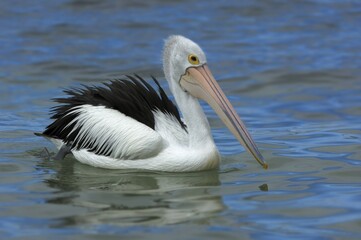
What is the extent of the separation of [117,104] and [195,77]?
0.63 meters

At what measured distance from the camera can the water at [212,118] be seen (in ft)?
19.2

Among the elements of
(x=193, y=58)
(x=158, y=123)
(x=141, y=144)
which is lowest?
(x=141, y=144)

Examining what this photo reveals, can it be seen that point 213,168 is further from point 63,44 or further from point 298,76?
point 63,44

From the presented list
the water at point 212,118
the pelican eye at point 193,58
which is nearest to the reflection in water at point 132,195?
the water at point 212,118

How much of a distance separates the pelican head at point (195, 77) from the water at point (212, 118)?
44cm

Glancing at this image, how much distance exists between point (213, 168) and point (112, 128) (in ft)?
2.71

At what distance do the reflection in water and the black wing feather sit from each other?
24cm

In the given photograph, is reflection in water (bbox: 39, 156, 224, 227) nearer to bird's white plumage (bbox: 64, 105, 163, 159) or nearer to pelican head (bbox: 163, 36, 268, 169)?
bird's white plumage (bbox: 64, 105, 163, 159)

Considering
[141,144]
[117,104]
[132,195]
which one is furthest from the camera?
[117,104]

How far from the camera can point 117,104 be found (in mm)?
7320

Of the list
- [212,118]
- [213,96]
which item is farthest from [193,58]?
[212,118]

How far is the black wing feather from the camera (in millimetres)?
7285

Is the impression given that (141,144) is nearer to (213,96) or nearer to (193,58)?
(213,96)

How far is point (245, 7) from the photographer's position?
15641mm
